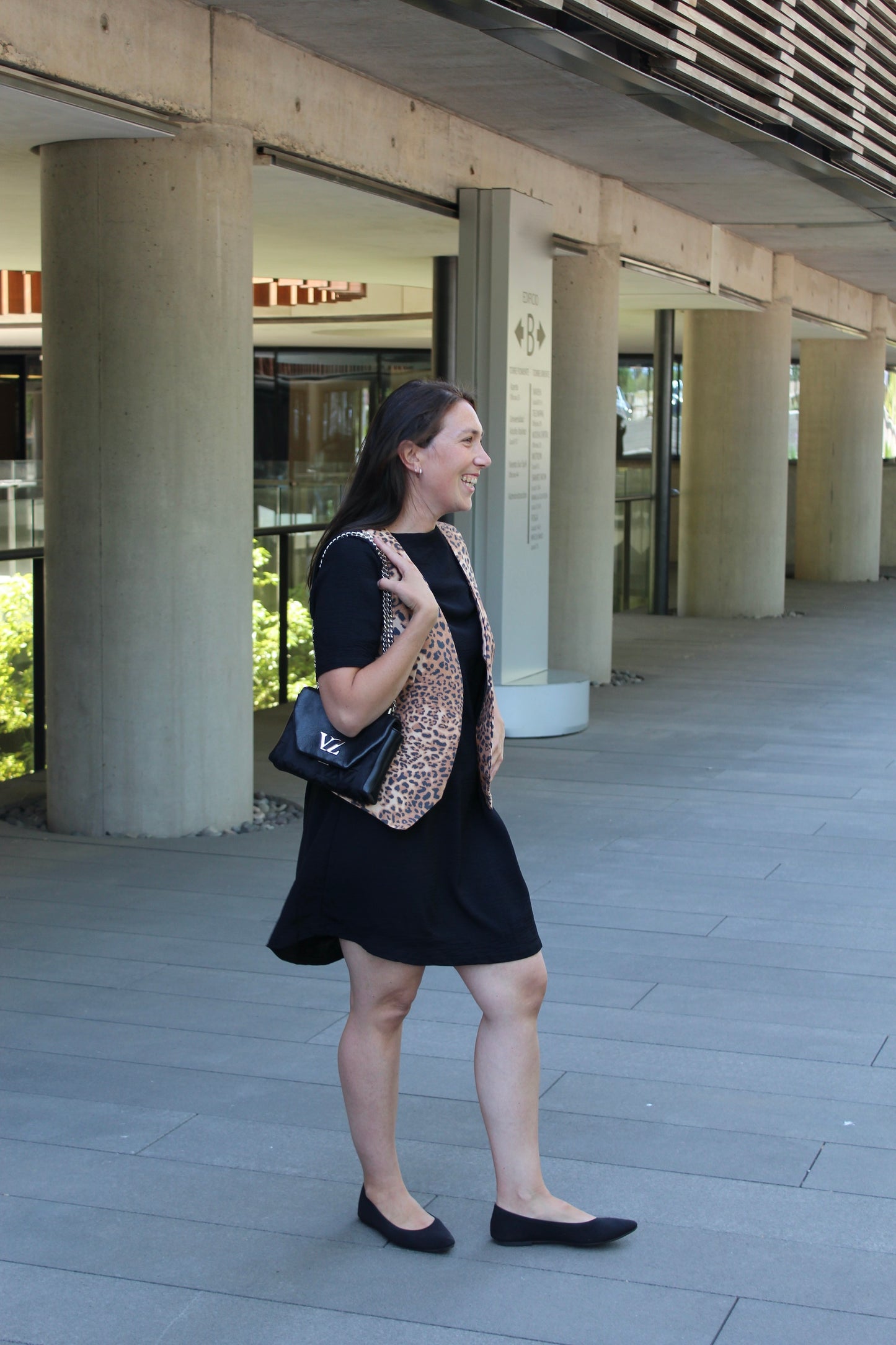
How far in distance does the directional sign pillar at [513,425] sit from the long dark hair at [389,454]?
6711 mm

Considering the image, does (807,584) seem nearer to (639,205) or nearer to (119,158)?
(639,205)

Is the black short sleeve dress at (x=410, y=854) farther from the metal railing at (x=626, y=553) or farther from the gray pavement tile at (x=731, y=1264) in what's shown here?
the metal railing at (x=626, y=553)

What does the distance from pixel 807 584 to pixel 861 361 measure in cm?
305

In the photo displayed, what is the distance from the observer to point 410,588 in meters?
3.12

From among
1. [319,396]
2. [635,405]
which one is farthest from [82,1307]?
[319,396]

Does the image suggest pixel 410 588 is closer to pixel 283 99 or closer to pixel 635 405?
pixel 283 99

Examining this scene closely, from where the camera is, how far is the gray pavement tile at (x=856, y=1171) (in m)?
3.78

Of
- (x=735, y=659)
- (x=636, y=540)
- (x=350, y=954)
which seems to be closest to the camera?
(x=350, y=954)

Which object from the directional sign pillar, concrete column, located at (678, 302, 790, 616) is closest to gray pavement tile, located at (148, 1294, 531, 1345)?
the directional sign pillar

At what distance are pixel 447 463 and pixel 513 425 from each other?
7.32 metres

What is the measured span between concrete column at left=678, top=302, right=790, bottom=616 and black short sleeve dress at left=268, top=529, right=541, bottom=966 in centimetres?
1506

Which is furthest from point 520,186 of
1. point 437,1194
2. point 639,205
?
point 437,1194

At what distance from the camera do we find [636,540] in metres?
21.2

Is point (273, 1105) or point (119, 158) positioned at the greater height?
point (119, 158)
